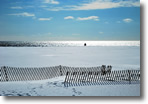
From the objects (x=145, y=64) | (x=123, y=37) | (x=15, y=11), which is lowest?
(x=145, y=64)

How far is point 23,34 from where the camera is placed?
6309 mm

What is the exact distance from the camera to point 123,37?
625cm

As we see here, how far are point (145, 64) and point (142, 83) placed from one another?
0.62 meters

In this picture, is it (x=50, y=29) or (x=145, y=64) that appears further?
(x=50, y=29)

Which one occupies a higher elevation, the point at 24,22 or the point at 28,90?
the point at 24,22

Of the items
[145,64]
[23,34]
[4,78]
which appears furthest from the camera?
[4,78]

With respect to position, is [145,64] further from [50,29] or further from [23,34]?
[23,34]

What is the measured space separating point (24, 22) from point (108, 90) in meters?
3.72

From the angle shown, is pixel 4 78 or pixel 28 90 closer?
pixel 28 90

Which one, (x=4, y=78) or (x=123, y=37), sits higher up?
(x=123, y=37)

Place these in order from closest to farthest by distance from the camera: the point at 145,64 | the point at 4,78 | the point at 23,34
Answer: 1. the point at 145,64
2. the point at 23,34
3. the point at 4,78

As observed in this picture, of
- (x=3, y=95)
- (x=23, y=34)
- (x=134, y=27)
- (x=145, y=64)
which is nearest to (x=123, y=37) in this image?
(x=134, y=27)

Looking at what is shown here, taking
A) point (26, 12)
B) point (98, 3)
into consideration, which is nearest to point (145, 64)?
point (98, 3)

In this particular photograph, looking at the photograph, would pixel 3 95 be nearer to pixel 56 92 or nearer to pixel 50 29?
pixel 56 92
